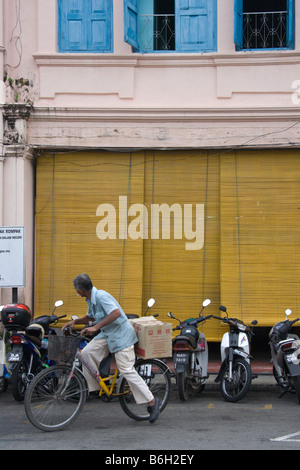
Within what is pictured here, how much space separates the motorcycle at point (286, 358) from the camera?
756cm

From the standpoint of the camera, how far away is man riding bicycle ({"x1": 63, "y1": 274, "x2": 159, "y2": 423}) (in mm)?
6449

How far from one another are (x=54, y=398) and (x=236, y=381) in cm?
252

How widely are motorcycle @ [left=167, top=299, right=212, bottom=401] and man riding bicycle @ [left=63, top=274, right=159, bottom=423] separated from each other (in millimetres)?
1109

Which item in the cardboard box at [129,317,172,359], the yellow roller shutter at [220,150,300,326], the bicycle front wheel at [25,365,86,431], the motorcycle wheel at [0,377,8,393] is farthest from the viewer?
the yellow roller shutter at [220,150,300,326]

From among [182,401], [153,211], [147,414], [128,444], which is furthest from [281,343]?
[153,211]

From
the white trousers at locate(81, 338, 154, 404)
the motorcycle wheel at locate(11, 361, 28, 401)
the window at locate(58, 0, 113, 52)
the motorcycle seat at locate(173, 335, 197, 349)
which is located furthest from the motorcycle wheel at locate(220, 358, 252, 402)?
the window at locate(58, 0, 113, 52)

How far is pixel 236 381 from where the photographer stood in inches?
305

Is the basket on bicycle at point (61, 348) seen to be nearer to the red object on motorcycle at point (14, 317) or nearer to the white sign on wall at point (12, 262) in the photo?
the red object on motorcycle at point (14, 317)

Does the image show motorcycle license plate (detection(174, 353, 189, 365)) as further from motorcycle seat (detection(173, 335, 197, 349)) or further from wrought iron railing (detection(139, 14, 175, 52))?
wrought iron railing (detection(139, 14, 175, 52))

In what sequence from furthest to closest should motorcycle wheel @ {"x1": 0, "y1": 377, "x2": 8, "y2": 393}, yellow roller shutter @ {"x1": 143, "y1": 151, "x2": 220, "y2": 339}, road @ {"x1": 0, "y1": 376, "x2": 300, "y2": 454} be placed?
1. yellow roller shutter @ {"x1": 143, "y1": 151, "x2": 220, "y2": 339}
2. motorcycle wheel @ {"x1": 0, "y1": 377, "x2": 8, "y2": 393}
3. road @ {"x1": 0, "y1": 376, "x2": 300, "y2": 454}

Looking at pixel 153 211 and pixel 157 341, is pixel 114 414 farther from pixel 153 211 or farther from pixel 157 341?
pixel 153 211

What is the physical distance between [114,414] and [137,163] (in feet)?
15.7

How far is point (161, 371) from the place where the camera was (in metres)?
6.89

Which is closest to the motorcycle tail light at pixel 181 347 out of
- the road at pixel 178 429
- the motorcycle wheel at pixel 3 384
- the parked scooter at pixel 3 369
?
the road at pixel 178 429
